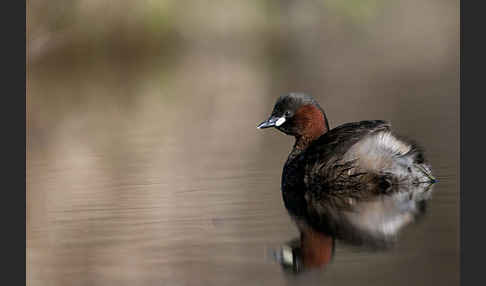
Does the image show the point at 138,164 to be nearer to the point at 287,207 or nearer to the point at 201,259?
the point at 287,207

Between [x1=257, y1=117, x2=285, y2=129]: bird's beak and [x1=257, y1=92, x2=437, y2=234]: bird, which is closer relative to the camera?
[x1=257, y1=92, x2=437, y2=234]: bird

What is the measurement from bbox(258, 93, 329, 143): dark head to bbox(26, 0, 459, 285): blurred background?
22.1 inches

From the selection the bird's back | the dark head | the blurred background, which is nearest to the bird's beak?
the dark head

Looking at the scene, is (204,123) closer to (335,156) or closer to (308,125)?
(308,125)

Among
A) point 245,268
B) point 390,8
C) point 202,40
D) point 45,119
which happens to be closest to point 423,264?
point 245,268

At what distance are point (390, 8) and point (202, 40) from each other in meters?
8.69

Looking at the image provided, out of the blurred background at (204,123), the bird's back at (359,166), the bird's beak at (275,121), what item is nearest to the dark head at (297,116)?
the bird's beak at (275,121)

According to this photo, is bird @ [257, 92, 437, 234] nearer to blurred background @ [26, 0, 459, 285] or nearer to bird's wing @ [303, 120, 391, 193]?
bird's wing @ [303, 120, 391, 193]

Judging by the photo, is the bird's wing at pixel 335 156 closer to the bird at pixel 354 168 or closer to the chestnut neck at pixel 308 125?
the bird at pixel 354 168

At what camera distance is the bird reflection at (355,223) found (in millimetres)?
7137

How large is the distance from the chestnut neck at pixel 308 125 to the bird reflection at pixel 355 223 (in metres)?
1.50

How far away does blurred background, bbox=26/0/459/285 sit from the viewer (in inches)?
278

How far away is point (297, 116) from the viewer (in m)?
10.6

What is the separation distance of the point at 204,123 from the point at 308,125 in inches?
194
